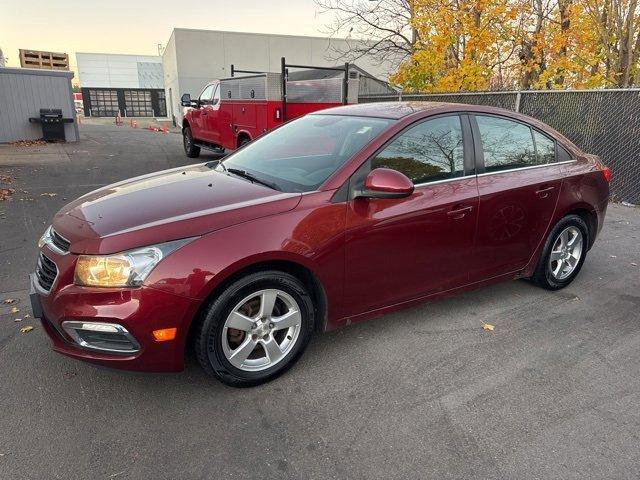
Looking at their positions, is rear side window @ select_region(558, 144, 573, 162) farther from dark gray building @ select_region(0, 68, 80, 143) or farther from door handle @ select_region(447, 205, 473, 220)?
dark gray building @ select_region(0, 68, 80, 143)

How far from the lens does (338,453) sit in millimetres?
2338

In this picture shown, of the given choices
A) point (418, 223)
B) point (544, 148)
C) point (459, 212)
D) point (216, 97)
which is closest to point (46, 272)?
point (418, 223)

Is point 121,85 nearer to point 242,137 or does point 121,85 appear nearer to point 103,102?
point 103,102

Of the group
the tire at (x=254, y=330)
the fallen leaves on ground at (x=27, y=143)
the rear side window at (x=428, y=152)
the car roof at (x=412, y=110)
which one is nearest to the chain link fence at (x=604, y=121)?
the car roof at (x=412, y=110)

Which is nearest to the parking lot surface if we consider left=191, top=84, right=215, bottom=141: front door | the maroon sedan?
the maroon sedan

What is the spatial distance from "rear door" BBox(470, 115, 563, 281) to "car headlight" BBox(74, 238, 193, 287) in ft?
7.62

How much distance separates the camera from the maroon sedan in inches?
96.7

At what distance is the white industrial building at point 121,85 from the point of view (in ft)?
145

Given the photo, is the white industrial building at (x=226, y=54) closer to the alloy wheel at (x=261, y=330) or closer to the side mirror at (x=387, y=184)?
the side mirror at (x=387, y=184)

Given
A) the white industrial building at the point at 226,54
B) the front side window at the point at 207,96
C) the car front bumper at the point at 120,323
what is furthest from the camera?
the white industrial building at the point at 226,54

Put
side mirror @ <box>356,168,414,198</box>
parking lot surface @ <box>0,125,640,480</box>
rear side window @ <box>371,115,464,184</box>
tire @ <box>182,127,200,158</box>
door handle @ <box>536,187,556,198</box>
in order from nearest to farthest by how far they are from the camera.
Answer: parking lot surface @ <box>0,125,640,480</box>, side mirror @ <box>356,168,414,198</box>, rear side window @ <box>371,115,464,184</box>, door handle @ <box>536,187,556,198</box>, tire @ <box>182,127,200,158</box>

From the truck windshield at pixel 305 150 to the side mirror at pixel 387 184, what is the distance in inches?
11.2

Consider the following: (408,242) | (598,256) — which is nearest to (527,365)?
(408,242)

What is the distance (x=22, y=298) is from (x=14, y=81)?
1340 cm
